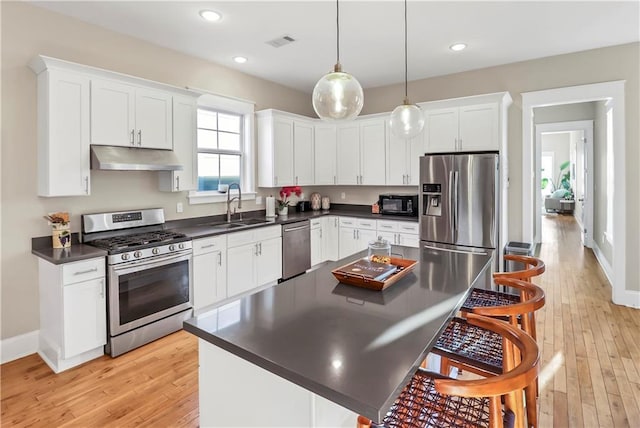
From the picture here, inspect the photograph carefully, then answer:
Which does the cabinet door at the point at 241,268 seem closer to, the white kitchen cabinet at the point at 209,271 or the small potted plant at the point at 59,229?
the white kitchen cabinet at the point at 209,271

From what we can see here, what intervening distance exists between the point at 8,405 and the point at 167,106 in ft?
8.81

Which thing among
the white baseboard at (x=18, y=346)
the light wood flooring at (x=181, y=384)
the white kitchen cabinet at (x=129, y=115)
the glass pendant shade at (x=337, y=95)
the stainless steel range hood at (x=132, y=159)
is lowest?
the light wood flooring at (x=181, y=384)

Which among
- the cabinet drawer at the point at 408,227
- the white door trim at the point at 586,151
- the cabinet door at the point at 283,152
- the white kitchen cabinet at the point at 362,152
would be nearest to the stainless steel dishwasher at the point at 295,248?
the cabinet door at the point at 283,152

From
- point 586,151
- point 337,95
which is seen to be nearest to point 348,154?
point 337,95

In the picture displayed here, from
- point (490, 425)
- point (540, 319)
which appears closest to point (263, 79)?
point (540, 319)

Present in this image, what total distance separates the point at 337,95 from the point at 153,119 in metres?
2.28

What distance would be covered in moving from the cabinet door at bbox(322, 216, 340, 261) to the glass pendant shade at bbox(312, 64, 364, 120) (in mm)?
3288

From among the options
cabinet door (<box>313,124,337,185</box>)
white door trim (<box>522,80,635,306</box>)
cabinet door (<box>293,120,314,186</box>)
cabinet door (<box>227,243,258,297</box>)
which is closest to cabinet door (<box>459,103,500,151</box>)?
white door trim (<box>522,80,635,306</box>)

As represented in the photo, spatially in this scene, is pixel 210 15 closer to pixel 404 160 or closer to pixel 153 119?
pixel 153 119

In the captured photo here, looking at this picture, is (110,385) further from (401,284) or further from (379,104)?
(379,104)

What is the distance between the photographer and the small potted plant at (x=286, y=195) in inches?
201

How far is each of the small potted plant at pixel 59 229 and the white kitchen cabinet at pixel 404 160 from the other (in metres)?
3.79

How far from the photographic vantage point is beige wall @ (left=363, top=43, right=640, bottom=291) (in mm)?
3795

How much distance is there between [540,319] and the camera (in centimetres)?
358
